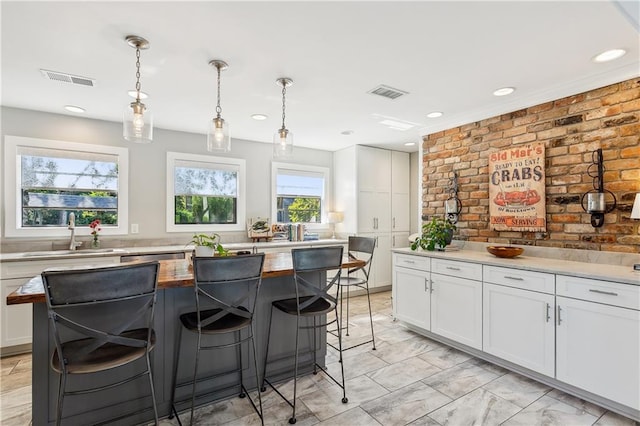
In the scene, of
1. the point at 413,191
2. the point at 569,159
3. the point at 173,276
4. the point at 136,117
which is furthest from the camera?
the point at 413,191

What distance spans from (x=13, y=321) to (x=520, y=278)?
184 inches

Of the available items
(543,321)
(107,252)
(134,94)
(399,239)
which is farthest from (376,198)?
(107,252)

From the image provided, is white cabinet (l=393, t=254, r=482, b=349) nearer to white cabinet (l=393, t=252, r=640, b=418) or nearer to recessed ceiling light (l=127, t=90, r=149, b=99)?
white cabinet (l=393, t=252, r=640, b=418)

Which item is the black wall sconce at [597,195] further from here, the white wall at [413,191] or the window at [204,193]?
the window at [204,193]

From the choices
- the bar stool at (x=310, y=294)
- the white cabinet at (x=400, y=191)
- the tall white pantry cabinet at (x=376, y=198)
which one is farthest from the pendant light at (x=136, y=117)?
the white cabinet at (x=400, y=191)

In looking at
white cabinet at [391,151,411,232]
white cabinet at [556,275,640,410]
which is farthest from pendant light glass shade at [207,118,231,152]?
white cabinet at [391,151,411,232]

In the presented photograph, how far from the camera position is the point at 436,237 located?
3.52 m

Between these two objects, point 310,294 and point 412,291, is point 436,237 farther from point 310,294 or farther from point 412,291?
point 310,294

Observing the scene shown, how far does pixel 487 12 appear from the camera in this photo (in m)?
1.88

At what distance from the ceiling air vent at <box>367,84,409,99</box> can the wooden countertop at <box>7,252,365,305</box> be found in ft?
5.41

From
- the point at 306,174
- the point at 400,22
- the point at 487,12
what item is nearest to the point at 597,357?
the point at 487,12

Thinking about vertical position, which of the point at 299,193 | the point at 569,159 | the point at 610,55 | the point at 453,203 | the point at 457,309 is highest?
the point at 610,55

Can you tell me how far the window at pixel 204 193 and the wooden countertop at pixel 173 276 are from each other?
2102 mm

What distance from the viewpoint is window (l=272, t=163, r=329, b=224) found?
17.6ft
